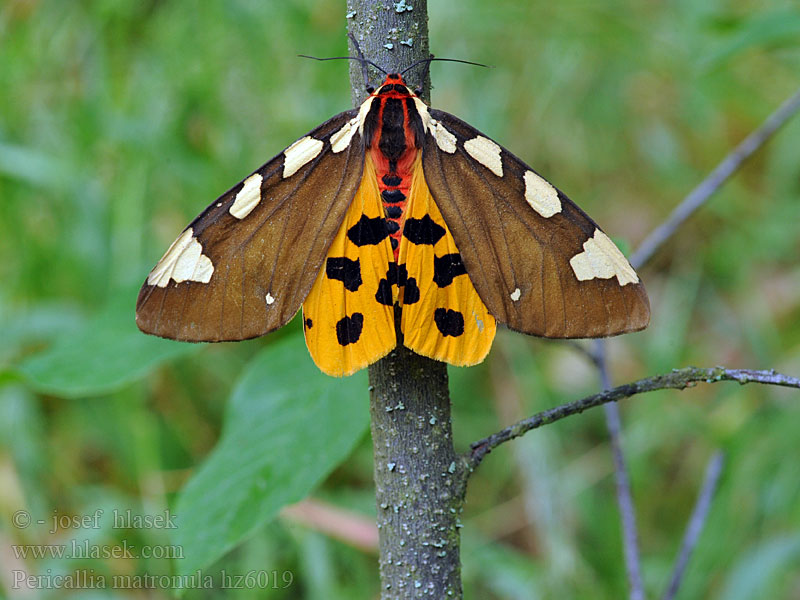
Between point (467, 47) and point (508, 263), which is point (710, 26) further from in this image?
point (467, 47)

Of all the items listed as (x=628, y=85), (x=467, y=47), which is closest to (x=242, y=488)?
(x=467, y=47)

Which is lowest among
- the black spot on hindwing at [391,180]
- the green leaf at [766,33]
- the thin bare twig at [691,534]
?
the thin bare twig at [691,534]

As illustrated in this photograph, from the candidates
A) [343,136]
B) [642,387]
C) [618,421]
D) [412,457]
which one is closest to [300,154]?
[343,136]

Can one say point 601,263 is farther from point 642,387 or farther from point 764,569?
point 764,569

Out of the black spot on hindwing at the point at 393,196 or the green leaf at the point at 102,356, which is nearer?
the black spot on hindwing at the point at 393,196

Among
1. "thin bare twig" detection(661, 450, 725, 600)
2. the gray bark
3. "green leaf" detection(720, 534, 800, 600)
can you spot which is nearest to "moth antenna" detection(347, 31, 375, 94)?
the gray bark

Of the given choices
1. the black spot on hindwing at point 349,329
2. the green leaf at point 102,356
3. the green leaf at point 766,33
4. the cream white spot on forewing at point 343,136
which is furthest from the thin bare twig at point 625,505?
the green leaf at point 102,356

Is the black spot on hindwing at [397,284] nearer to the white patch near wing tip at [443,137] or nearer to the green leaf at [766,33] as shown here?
the white patch near wing tip at [443,137]
